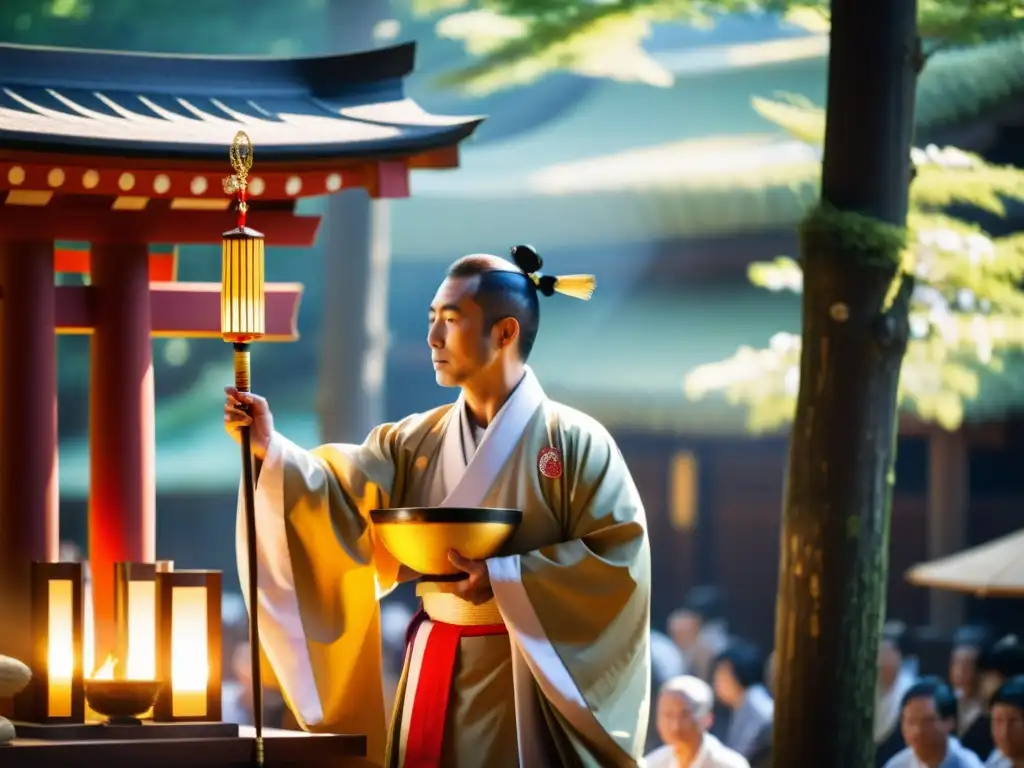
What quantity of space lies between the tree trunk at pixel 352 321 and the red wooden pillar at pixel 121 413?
727 centimetres

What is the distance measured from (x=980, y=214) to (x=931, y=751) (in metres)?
7.03

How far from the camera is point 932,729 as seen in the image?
776cm

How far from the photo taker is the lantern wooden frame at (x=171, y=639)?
525 cm

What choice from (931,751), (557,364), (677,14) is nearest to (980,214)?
(557,364)

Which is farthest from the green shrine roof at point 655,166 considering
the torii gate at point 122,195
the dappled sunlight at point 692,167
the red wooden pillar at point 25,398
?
the red wooden pillar at point 25,398

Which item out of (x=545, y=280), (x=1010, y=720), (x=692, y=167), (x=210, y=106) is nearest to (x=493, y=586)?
(x=545, y=280)

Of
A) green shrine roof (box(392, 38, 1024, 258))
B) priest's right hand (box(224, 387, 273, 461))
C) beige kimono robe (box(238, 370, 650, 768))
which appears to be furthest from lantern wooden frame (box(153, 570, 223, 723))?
green shrine roof (box(392, 38, 1024, 258))

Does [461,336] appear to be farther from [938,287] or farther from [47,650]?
[938,287]

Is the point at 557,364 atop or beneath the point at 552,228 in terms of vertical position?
beneath

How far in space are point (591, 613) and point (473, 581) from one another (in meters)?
0.37

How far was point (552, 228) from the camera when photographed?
16.9 m

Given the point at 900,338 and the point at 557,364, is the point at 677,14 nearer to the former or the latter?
the point at 900,338

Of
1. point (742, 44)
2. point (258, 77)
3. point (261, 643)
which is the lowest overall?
point (261, 643)

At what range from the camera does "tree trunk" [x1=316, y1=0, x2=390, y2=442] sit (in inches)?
539
